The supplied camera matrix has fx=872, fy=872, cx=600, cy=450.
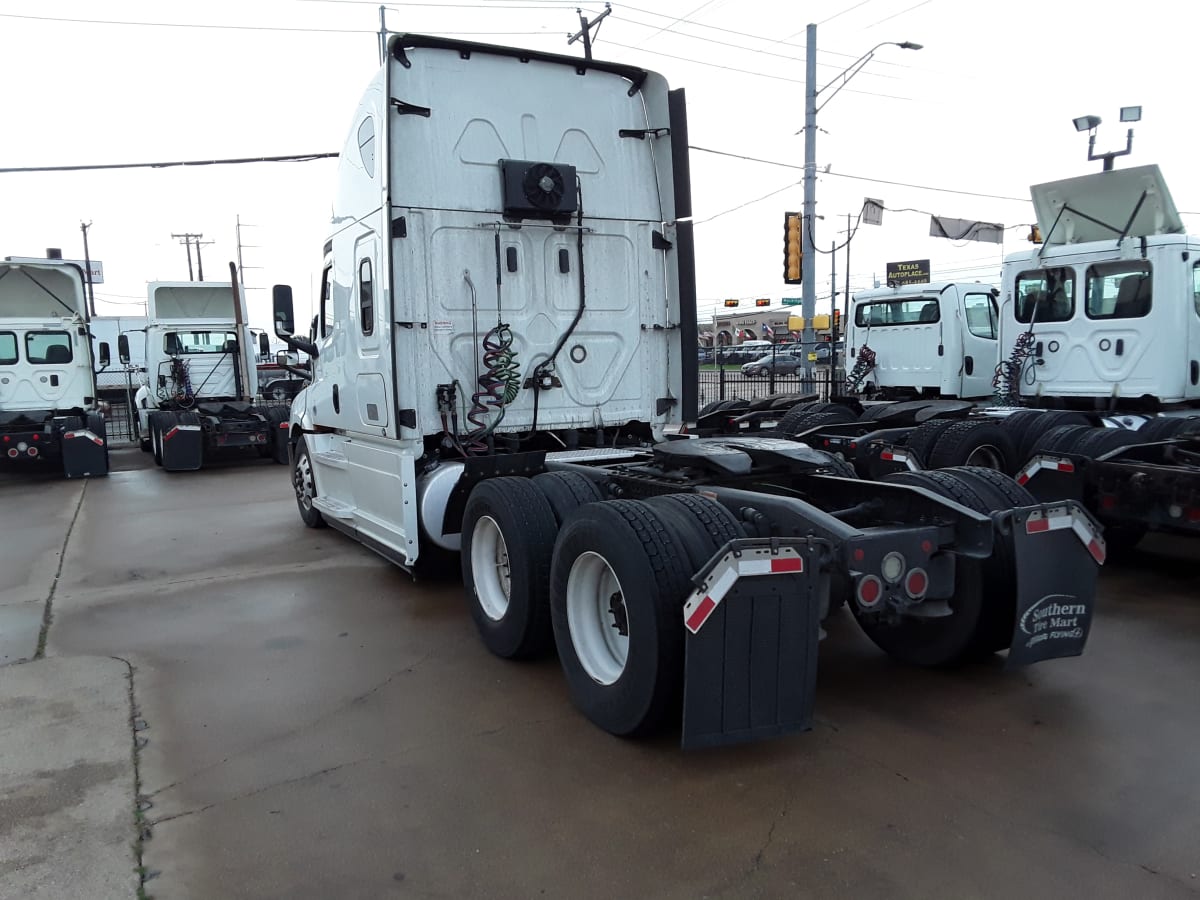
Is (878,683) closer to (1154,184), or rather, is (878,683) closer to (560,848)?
(560,848)

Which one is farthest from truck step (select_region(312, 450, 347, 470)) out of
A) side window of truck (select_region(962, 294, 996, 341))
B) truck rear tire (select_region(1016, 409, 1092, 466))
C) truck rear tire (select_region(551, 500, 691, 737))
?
side window of truck (select_region(962, 294, 996, 341))

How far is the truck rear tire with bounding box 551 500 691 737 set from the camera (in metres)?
3.58

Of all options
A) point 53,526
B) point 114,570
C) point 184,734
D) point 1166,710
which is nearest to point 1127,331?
point 1166,710

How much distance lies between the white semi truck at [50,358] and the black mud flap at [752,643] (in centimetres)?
1345

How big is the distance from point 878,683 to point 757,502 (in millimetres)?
1296

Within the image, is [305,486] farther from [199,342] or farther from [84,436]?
[199,342]

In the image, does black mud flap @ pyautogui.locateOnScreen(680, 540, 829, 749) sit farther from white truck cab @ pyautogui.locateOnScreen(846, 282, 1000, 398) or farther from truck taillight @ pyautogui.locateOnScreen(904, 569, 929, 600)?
white truck cab @ pyautogui.locateOnScreen(846, 282, 1000, 398)

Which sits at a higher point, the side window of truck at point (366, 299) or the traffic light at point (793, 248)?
the traffic light at point (793, 248)

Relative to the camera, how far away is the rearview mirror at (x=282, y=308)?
744cm

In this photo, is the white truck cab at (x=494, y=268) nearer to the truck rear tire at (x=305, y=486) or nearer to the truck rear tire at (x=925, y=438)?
the truck rear tire at (x=305, y=486)

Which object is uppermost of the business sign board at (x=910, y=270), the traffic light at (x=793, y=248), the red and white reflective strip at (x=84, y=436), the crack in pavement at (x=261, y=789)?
the business sign board at (x=910, y=270)

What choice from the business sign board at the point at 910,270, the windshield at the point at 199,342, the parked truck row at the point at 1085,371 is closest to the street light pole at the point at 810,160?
the parked truck row at the point at 1085,371

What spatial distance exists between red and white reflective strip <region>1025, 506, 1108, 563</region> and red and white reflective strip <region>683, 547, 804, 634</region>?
1.39 metres

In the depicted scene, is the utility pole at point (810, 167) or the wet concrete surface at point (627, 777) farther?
the utility pole at point (810, 167)
